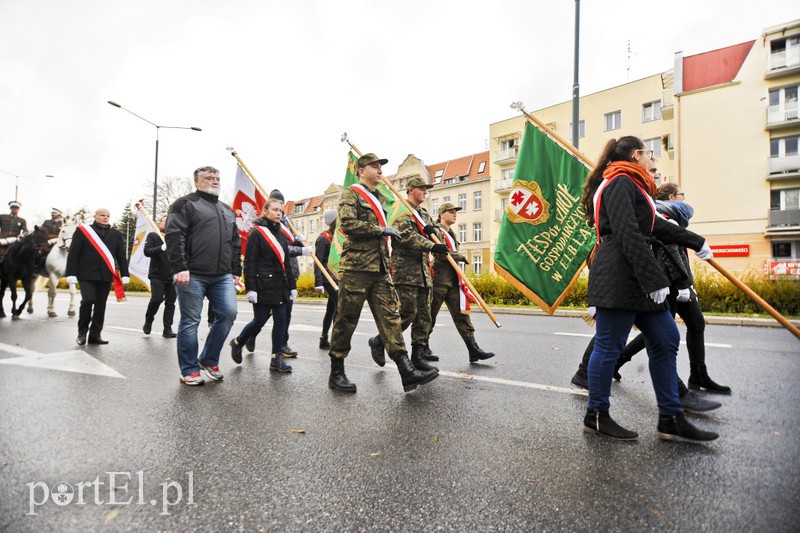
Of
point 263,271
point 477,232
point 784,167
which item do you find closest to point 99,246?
point 263,271

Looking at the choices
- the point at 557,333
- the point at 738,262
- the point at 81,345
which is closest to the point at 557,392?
the point at 557,333

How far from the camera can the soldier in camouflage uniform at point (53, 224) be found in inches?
434

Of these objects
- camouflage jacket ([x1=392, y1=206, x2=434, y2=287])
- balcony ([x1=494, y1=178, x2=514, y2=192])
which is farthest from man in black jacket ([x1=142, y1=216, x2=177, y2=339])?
balcony ([x1=494, y1=178, x2=514, y2=192])

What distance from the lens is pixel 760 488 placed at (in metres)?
2.37

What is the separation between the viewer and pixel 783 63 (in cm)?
3025

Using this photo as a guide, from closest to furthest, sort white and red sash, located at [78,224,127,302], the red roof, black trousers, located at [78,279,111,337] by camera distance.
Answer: black trousers, located at [78,279,111,337], white and red sash, located at [78,224,127,302], the red roof

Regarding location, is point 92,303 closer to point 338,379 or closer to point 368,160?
point 338,379

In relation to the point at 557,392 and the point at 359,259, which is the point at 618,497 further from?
the point at 359,259

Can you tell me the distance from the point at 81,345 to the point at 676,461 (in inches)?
296

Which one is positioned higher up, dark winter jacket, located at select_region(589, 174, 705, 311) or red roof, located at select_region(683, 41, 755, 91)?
red roof, located at select_region(683, 41, 755, 91)

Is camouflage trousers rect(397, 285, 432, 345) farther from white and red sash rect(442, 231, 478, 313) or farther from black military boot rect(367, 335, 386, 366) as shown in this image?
white and red sash rect(442, 231, 478, 313)

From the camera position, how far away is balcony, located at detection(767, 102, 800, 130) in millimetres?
29797

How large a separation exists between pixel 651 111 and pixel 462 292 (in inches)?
1424

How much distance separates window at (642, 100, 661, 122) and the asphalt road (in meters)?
35.4
